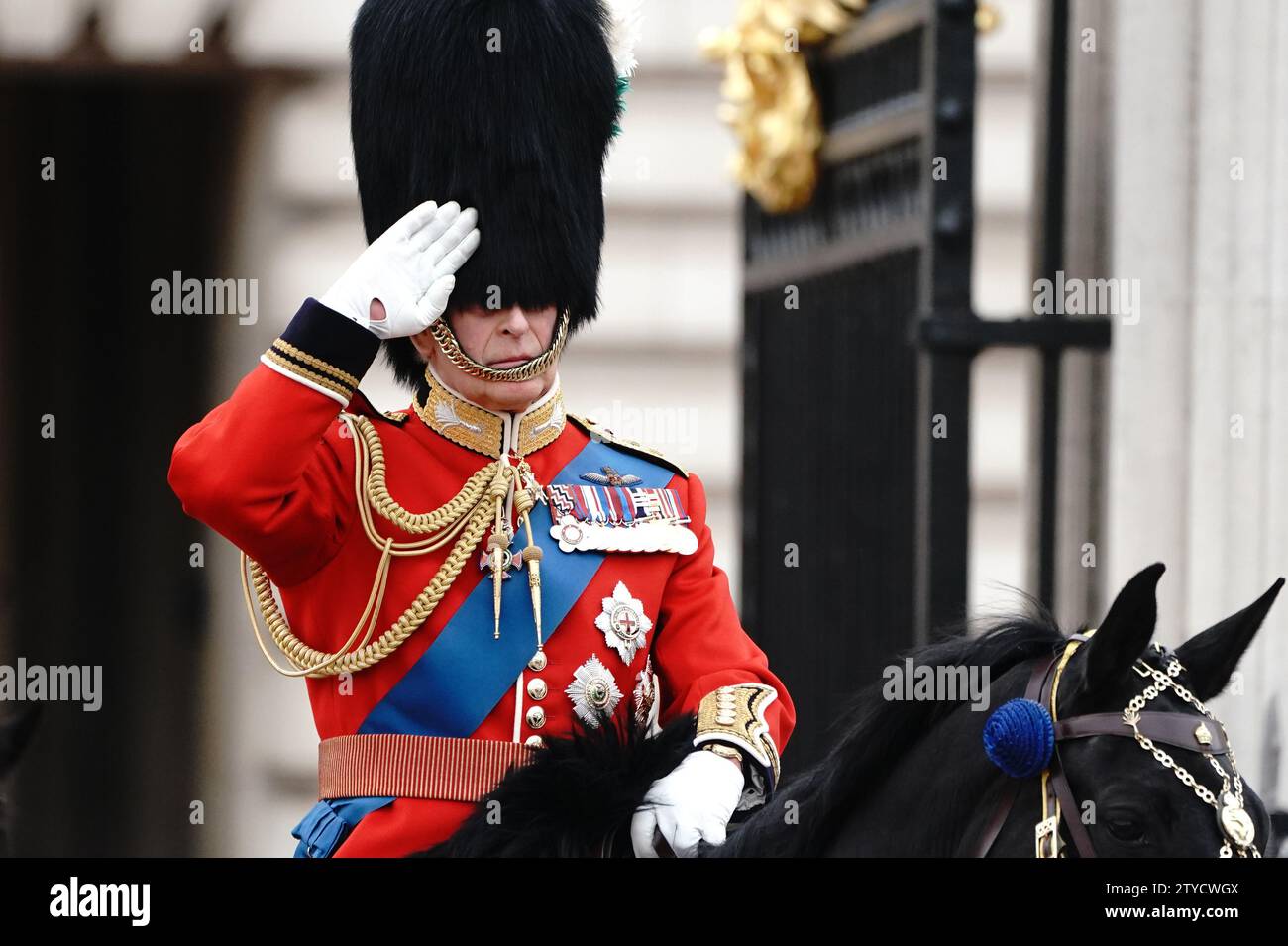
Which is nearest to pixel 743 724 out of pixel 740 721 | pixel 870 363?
pixel 740 721

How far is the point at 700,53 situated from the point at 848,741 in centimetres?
444

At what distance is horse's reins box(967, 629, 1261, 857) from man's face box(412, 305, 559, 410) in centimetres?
91

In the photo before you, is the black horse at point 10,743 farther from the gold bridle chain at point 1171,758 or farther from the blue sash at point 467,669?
the gold bridle chain at point 1171,758

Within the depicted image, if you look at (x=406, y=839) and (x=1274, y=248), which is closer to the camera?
(x=406, y=839)

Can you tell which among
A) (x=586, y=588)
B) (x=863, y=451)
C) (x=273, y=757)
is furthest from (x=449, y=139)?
(x=273, y=757)

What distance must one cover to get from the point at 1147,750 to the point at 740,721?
0.70 m

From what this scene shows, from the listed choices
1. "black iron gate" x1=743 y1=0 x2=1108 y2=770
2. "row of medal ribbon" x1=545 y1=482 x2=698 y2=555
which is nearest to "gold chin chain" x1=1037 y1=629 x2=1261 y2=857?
"row of medal ribbon" x1=545 y1=482 x2=698 y2=555

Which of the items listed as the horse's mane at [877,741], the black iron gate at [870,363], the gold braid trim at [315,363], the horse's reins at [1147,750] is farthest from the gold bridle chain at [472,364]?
the black iron gate at [870,363]

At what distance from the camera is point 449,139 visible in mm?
3322

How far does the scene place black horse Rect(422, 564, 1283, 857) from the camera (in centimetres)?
263

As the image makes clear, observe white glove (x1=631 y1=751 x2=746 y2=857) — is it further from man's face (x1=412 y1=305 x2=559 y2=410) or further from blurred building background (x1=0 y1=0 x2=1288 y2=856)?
blurred building background (x1=0 y1=0 x2=1288 y2=856)

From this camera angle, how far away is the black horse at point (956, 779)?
263 centimetres

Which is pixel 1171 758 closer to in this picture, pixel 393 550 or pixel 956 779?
pixel 956 779
